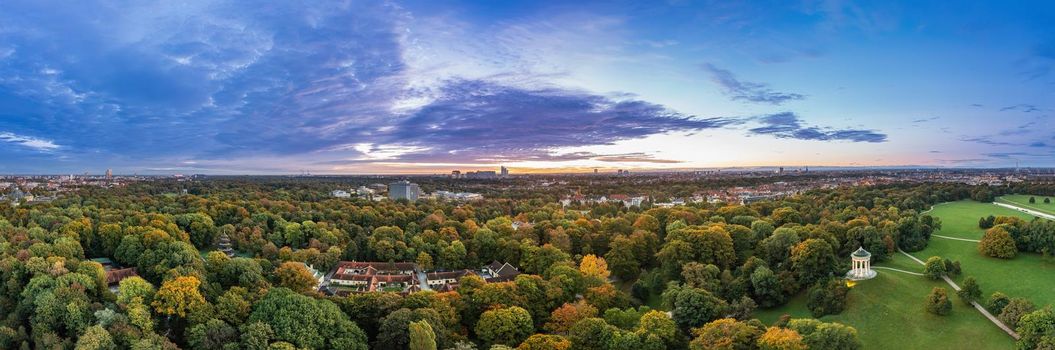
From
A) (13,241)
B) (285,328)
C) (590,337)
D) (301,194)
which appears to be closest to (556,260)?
(590,337)

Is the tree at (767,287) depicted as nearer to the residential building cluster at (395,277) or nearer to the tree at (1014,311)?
the tree at (1014,311)

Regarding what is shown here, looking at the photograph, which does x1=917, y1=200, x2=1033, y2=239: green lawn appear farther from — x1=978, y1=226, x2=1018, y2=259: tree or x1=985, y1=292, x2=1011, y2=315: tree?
x1=985, y1=292, x2=1011, y2=315: tree

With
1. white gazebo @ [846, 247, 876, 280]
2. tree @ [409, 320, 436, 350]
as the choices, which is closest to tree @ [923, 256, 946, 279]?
white gazebo @ [846, 247, 876, 280]

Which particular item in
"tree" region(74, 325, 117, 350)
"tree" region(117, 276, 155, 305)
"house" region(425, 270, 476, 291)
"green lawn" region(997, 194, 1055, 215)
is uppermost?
"green lawn" region(997, 194, 1055, 215)

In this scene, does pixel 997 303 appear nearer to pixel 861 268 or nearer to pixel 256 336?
pixel 861 268

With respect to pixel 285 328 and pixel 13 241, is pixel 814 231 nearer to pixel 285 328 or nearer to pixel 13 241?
pixel 285 328
